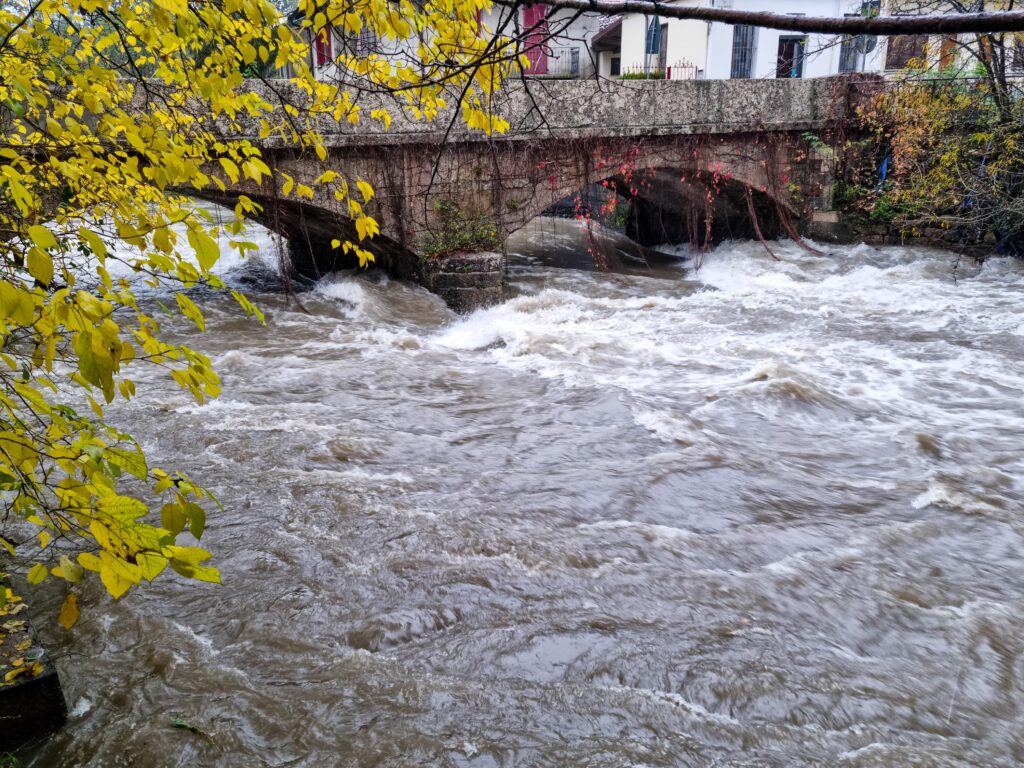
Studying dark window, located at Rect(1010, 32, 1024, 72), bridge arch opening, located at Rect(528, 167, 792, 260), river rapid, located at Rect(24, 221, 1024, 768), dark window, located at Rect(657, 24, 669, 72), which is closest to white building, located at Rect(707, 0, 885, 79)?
dark window, located at Rect(657, 24, 669, 72)

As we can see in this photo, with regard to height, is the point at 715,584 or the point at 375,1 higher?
the point at 375,1

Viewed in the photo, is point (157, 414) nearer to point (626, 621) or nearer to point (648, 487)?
point (648, 487)

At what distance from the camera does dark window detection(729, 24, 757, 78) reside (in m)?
19.9

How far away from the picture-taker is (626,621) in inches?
125

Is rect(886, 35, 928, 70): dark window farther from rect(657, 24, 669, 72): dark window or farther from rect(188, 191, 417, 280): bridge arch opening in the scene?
rect(188, 191, 417, 280): bridge arch opening

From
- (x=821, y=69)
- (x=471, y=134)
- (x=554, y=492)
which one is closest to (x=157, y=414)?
(x=554, y=492)

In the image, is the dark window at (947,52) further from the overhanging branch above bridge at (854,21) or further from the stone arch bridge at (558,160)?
the overhanging branch above bridge at (854,21)

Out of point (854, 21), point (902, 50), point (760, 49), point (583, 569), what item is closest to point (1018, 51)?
point (902, 50)

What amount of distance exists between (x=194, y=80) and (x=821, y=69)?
21.6 metres

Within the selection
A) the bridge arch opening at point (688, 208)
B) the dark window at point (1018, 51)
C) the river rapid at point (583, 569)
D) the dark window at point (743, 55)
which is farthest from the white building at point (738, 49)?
the river rapid at point (583, 569)

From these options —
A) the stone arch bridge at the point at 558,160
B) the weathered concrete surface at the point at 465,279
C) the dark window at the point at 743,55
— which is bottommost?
the weathered concrete surface at the point at 465,279

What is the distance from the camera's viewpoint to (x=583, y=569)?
3.60m

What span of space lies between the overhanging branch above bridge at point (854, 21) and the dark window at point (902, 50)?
10079mm

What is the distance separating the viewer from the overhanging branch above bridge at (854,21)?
125 centimetres
